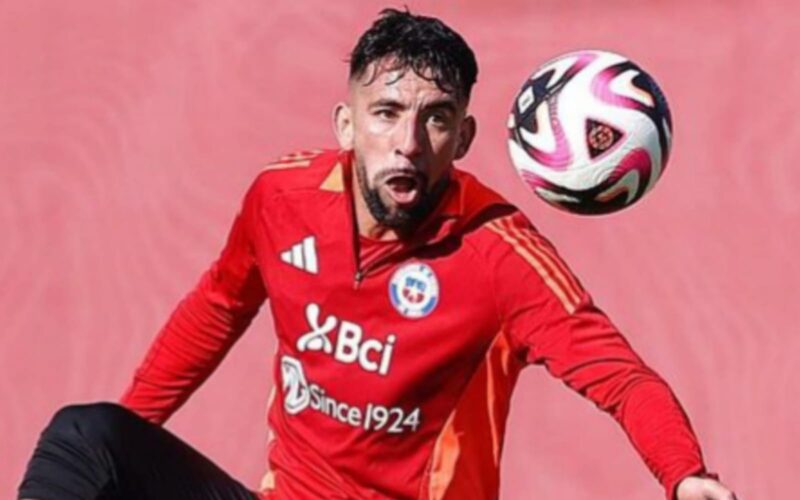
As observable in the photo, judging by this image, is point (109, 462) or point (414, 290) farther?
point (414, 290)

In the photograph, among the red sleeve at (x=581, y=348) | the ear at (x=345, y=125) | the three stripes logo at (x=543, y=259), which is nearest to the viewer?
the red sleeve at (x=581, y=348)

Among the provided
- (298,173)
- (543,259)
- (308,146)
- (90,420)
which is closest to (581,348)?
(543,259)

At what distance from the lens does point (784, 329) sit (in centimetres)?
616

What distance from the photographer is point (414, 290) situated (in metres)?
4.22

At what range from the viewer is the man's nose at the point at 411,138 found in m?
4.10

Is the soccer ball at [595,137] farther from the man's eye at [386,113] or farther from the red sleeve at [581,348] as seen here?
the man's eye at [386,113]

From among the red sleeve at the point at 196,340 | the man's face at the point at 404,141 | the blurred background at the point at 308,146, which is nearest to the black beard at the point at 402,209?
the man's face at the point at 404,141

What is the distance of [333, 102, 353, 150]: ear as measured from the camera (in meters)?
4.30

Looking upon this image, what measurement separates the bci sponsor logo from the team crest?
0.19 ft

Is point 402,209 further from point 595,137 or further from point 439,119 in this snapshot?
point 595,137

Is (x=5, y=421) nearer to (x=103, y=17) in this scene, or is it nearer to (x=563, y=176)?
(x=103, y=17)

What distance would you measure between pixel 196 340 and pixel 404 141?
69 cm

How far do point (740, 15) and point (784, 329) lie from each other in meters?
0.84

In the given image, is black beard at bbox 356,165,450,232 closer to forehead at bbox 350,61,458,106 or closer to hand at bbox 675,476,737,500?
forehead at bbox 350,61,458,106
